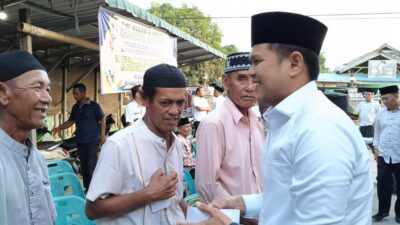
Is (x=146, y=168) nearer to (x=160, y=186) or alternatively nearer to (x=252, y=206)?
(x=160, y=186)

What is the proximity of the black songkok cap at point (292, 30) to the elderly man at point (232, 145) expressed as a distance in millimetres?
1028

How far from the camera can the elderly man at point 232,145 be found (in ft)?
8.06

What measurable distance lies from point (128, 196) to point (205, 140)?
784mm

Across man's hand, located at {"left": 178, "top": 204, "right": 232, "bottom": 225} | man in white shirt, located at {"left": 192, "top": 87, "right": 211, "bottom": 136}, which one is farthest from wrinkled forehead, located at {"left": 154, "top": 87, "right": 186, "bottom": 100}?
man in white shirt, located at {"left": 192, "top": 87, "right": 211, "bottom": 136}

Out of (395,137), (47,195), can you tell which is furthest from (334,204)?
(395,137)

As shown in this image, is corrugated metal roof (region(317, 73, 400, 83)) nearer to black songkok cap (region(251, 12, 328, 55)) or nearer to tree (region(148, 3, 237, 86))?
tree (region(148, 3, 237, 86))

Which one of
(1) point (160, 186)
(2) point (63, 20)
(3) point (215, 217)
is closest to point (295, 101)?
(3) point (215, 217)

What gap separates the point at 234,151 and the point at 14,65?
1.38m

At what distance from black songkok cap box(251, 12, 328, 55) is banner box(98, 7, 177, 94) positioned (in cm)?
412

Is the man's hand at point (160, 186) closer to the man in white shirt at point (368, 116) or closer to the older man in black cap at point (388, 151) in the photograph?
the older man in black cap at point (388, 151)

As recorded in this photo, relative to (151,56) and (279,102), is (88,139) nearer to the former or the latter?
(151,56)

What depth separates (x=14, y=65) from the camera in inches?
66.9

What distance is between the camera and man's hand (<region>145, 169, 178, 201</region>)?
1839mm

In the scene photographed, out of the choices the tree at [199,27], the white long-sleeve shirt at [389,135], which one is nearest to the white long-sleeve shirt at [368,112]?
the white long-sleeve shirt at [389,135]
